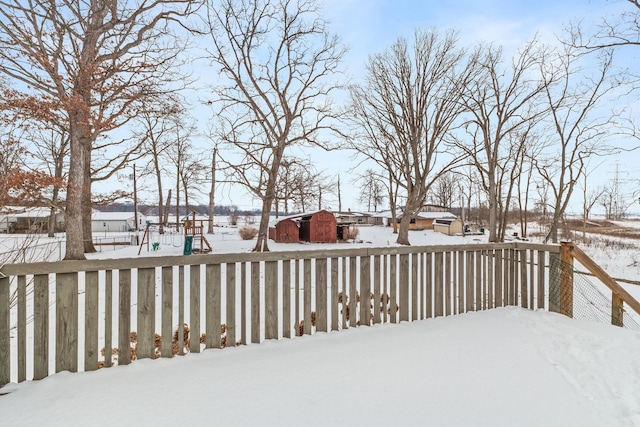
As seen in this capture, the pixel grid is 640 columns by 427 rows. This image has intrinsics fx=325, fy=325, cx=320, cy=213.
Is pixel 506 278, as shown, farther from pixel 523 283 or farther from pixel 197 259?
pixel 197 259

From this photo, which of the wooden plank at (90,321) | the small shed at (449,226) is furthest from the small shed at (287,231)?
the wooden plank at (90,321)

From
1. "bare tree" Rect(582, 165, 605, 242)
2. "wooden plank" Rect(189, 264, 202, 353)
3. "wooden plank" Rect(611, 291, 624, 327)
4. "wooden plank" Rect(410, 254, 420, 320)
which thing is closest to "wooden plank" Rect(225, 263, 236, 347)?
"wooden plank" Rect(189, 264, 202, 353)

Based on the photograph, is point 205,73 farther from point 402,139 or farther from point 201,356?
point 201,356

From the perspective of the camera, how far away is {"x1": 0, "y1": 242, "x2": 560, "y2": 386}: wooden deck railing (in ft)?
7.78

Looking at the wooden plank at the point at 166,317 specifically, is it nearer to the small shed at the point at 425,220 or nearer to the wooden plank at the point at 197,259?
the wooden plank at the point at 197,259

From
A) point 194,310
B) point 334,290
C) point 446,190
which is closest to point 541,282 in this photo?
point 334,290

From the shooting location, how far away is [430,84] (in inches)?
732

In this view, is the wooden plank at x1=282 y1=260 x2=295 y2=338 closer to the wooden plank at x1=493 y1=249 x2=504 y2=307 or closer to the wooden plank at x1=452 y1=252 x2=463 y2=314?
the wooden plank at x1=452 y1=252 x2=463 y2=314

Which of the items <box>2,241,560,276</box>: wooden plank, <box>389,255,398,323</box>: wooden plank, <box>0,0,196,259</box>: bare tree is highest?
<box>0,0,196,259</box>: bare tree

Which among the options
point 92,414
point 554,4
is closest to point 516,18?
point 554,4

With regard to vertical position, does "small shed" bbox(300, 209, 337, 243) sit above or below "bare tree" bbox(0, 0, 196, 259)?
below

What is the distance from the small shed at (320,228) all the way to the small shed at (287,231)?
0.79 metres

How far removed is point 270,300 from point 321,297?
56 cm

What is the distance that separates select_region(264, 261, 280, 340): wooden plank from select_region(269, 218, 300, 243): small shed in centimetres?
2230
